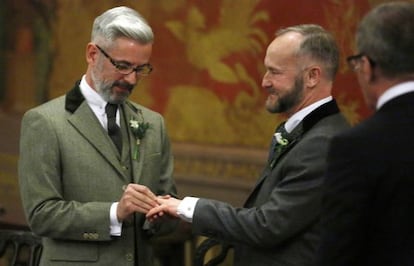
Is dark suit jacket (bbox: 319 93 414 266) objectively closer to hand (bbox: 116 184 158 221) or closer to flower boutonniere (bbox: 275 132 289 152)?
flower boutonniere (bbox: 275 132 289 152)

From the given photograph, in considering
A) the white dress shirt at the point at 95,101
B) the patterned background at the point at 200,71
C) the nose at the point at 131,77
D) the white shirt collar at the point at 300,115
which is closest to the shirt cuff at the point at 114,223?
the white dress shirt at the point at 95,101

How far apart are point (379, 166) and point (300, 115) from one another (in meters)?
1.08

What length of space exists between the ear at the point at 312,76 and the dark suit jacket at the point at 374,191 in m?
0.98

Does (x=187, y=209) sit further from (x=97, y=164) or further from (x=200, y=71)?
Answer: (x=200, y=71)

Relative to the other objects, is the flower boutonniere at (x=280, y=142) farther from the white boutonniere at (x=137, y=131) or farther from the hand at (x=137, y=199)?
the white boutonniere at (x=137, y=131)

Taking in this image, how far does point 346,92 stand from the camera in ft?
23.4

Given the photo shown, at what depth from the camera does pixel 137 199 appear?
4203mm

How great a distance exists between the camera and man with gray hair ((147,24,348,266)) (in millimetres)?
3994

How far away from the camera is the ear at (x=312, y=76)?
4.15 m

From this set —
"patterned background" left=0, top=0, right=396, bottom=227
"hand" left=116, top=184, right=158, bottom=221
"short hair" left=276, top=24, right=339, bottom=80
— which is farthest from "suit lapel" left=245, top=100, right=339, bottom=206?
"patterned background" left=0, top=0, right=396, bottom=227

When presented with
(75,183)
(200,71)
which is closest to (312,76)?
(75,183)

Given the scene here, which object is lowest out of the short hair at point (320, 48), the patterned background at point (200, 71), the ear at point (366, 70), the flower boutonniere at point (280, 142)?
the patterned background at point (200, 71)

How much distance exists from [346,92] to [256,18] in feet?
3.59

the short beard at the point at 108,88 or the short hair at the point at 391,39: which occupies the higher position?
the short hair at the point at 391,39
